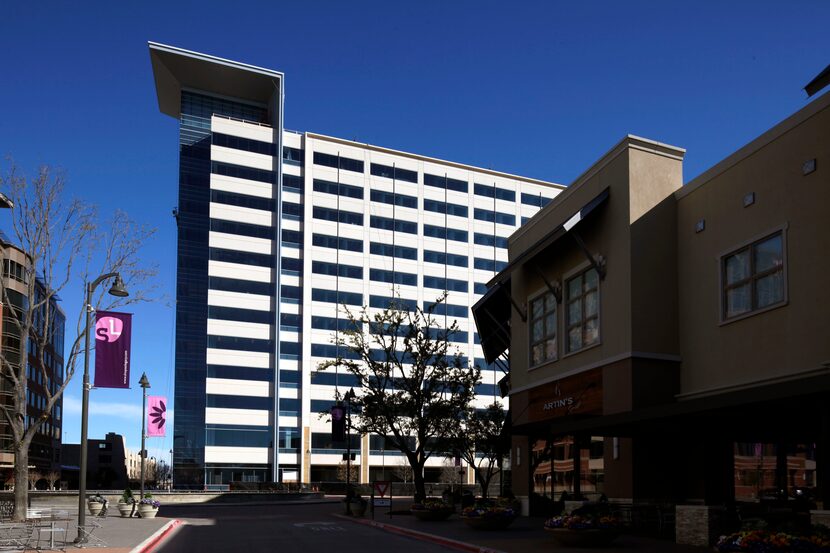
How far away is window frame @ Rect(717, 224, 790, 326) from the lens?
69.6ft

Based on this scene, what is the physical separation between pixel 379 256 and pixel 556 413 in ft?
248

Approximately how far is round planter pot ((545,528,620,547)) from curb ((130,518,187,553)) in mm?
10911

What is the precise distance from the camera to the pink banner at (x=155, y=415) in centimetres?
4205

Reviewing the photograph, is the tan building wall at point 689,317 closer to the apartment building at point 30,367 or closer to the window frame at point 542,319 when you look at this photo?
the window frame at point 542,319

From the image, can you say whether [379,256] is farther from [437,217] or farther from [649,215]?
[649,215]

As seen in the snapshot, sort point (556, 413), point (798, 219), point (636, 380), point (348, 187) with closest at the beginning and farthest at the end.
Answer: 1. point (798, 219)
2. point (636, 380)
3. point (556, 413)
4. point (348, 187)

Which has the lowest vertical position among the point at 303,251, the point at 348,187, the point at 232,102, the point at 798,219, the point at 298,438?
the point at 298,438

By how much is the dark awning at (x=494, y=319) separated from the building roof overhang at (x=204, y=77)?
67.3 metres

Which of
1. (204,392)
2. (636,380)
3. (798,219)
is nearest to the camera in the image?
(798,219)

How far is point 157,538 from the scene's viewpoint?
26703 mm

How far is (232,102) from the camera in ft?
351

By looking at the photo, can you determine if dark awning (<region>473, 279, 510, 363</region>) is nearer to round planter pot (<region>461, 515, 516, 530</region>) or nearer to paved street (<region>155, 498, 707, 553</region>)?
paved street (<region>155, 498, 707, 553</region>)

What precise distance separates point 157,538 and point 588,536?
14.0 meters

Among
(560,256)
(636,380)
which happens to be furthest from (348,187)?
(636,380)
